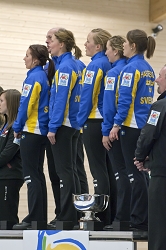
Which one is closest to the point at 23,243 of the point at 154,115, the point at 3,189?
the point at 3,189

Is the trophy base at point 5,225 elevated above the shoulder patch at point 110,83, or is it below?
below

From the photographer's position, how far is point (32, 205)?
5.03 meters

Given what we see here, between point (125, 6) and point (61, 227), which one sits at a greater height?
point (125, 6)

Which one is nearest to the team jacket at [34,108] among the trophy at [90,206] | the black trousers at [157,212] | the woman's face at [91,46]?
the woman's face at [91,46]

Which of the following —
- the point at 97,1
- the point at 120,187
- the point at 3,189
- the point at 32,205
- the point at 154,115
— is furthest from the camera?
the point at 97,1

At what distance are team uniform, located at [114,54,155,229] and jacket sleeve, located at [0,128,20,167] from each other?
1.24 m

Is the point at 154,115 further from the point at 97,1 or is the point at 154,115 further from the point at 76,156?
the point at 97,1

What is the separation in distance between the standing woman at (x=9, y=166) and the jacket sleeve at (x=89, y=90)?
0.87 meters

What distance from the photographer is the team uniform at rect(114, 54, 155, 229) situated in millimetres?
4496

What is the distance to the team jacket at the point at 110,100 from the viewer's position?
15.6 feet

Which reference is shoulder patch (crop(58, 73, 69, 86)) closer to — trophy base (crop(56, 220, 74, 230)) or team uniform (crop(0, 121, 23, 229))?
team uniform (crop(0, 121, 23, 229))

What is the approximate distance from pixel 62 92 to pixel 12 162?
1002 millimetres

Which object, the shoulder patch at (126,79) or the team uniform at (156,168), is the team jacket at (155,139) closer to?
the team uniform at (156,168)

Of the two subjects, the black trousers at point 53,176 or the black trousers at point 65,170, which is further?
the black trousers at point 53,176
